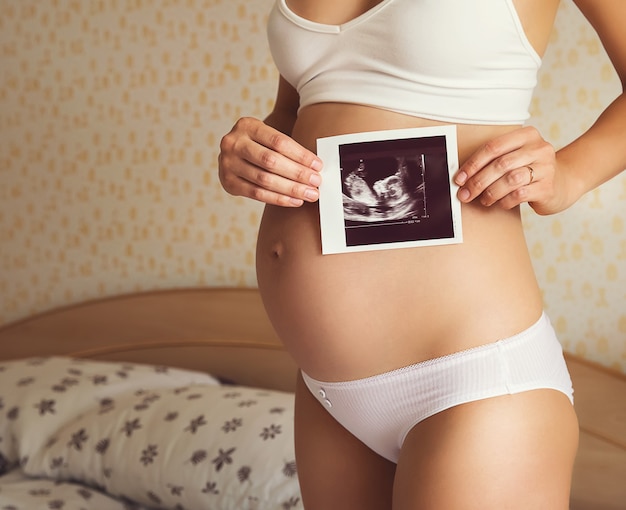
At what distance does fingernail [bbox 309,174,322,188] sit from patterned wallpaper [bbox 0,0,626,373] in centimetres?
159

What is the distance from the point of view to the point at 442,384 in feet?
2.43

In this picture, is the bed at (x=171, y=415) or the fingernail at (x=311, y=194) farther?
the bed at (x=171, y=415)

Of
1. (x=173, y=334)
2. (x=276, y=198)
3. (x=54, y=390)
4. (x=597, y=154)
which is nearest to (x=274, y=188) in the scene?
(x=276, y=198)

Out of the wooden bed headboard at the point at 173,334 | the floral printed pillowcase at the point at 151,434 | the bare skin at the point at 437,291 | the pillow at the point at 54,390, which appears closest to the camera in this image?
the bare skin at the point at 437,291

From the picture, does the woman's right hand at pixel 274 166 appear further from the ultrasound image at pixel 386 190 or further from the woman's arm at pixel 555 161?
the woman's arm at pixel 555 161

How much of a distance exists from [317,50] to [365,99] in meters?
0.10

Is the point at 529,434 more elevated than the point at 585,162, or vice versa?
the point at 585,162

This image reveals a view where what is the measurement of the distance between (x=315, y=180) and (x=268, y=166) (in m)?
0.06

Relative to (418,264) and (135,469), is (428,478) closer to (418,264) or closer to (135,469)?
(418,264)

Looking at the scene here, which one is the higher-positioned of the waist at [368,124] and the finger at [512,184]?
the waist at [368,124]

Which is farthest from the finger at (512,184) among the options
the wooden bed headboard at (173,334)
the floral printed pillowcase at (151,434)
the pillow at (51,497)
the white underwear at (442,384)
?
the wooden bed headboard at (173,334)

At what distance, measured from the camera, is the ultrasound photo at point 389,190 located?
0.76 meters

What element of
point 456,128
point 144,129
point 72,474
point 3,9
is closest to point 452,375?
point 456,128

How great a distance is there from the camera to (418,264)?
2.49ft
